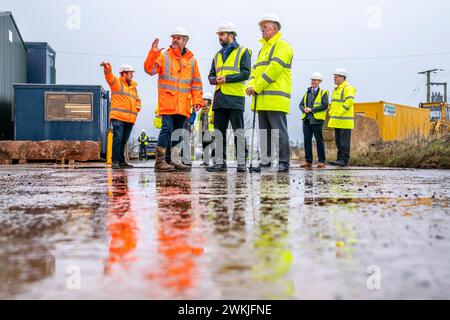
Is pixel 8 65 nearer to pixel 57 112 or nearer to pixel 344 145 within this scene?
pixel 57 112

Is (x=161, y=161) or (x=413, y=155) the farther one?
(x=413, y=155)

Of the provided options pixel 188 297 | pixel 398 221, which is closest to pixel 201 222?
pixel 398 221

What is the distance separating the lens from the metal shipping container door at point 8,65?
17500 millimetres

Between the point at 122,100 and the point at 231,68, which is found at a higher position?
the point at 231,68

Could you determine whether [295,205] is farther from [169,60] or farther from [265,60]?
[169,60]

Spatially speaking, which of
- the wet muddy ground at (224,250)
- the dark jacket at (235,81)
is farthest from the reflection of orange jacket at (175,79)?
the wet muddy ground at (224,250)

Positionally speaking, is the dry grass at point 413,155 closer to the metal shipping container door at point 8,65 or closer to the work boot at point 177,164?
the work boot at point 177,164

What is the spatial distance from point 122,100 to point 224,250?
8.35 metres

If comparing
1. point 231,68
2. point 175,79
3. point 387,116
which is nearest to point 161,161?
point 175,79

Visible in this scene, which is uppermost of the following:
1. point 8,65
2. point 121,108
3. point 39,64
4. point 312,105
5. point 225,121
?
point 39,64

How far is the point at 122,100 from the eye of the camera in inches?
374

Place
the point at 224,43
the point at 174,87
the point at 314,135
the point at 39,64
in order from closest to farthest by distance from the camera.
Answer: the point at 224,43, the point at 174,87, the point at 314,135, the point at 39,64

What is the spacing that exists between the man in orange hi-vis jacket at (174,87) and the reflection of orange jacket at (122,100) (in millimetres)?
2038
